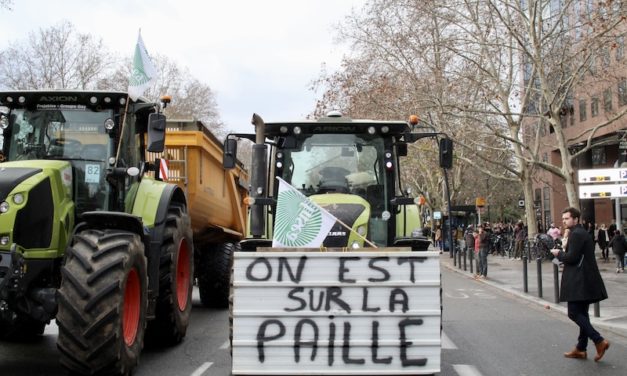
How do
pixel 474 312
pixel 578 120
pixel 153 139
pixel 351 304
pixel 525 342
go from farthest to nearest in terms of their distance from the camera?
pixel 578 120 < pixel 474 312 < pixel 525 342 < pixel 153 139 < pixel 351 304

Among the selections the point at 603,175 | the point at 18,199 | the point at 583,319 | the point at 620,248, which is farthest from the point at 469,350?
the point at 620,248

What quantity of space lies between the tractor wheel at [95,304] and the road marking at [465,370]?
3.61 meters

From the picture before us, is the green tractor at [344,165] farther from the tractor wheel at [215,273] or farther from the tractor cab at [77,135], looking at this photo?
the tractor wheel at [215,273]

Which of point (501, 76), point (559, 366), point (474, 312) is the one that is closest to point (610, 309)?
point (474, 312)

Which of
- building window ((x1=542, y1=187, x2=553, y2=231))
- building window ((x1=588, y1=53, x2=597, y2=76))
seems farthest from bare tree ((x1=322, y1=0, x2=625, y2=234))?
building window ((x1=542, y1=187, x2=553, y2=231))

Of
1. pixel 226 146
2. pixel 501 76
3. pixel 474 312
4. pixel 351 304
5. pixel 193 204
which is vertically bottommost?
Answer: pixel 474 312

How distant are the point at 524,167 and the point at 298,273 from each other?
93.9ft

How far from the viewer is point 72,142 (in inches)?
291

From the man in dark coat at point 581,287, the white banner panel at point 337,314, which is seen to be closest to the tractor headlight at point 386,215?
the white banner panel at point 337,314

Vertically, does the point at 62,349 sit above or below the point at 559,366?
above

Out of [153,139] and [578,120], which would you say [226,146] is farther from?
[578,120]

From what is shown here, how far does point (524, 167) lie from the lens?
105 ft

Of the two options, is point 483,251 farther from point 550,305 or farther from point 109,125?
point 109,125

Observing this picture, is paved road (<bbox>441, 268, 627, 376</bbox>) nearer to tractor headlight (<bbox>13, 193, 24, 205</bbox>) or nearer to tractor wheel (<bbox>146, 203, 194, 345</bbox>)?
tractor wheel (<bbox>146, 203, 194, 345</bbox>)
